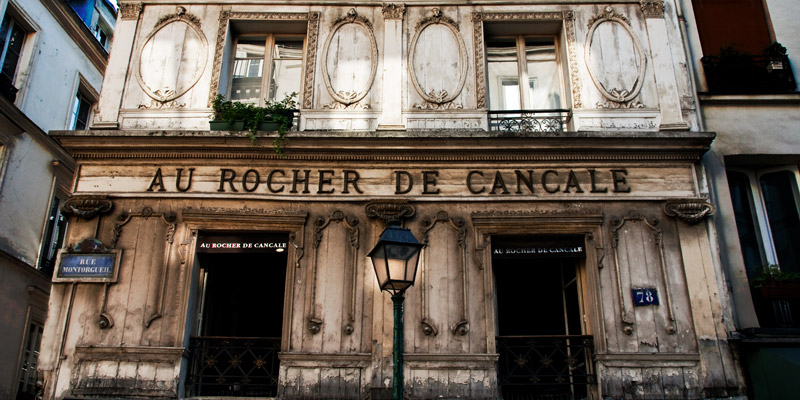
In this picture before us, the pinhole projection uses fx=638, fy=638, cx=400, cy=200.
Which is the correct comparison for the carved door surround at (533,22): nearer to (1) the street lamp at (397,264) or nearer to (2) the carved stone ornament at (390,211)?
(2) the carved stone ornament at (390,211)

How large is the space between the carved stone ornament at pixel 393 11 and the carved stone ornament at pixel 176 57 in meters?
2.99

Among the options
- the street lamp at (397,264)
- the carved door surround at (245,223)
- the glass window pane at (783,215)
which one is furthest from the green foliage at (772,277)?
the carved door surround at (245,223)

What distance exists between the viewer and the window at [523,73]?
34.2ft

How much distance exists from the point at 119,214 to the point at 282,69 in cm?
352

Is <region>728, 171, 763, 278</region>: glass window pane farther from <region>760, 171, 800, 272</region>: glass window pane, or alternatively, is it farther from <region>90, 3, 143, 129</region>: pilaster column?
<region>90, 3, 143, 129</region>: pilaster column

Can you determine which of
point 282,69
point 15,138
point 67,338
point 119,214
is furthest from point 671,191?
point 15,138

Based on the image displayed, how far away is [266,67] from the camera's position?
1074 cm

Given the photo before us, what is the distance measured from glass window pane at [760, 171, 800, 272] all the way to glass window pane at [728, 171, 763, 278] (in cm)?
25

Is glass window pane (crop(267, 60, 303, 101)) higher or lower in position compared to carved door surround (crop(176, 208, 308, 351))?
higher

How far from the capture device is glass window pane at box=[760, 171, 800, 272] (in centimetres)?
966

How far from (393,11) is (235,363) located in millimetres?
6076

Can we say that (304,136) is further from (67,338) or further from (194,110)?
(67,338)

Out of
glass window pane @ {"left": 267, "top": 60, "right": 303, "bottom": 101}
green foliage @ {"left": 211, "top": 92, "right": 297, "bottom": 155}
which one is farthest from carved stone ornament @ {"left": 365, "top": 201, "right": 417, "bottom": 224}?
glass window pane @ {"left": 267, "top": 60, "right": 303, "bottom": 101}

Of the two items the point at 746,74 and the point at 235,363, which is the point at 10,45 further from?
the point at 746,74
